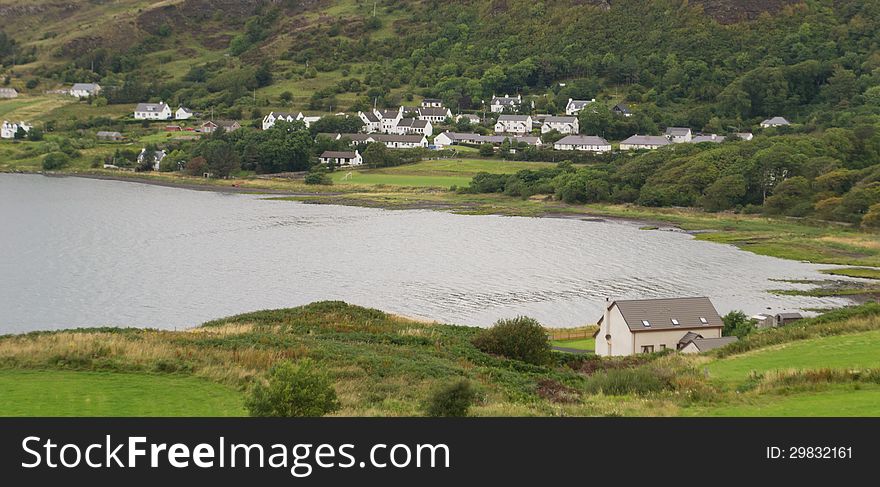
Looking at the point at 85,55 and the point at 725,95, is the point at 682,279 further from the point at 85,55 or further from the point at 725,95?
the point at 85,55

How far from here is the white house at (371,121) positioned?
342 ft

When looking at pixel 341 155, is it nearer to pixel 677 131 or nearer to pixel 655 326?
pixel 677 131

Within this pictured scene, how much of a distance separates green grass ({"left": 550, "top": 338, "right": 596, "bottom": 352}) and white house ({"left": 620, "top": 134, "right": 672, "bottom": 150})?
6035cm

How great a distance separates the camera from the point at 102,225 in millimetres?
60656

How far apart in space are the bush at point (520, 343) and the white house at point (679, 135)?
72.1 metres

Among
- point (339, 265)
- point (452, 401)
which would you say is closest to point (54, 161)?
point (339, 265)

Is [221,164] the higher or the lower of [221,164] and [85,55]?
the lower

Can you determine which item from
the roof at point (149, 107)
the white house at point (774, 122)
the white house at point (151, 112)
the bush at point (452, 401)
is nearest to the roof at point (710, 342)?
the bush at point (452, 401)

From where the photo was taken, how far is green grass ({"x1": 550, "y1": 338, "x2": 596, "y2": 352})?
29.2m

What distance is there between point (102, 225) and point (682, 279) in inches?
1421

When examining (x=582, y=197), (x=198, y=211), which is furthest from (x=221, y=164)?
(x=582, y=197)

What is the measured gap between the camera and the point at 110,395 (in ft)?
45.5

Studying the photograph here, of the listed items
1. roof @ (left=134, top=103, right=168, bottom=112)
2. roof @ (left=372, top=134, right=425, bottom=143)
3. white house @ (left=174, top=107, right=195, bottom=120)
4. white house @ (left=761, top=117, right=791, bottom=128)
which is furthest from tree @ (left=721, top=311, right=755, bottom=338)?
roof @ (left=134, top=103, right=168, bottom=112)

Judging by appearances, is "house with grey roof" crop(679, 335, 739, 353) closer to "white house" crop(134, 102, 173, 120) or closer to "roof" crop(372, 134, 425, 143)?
"roof" crop(372, 134, 425, 143)
